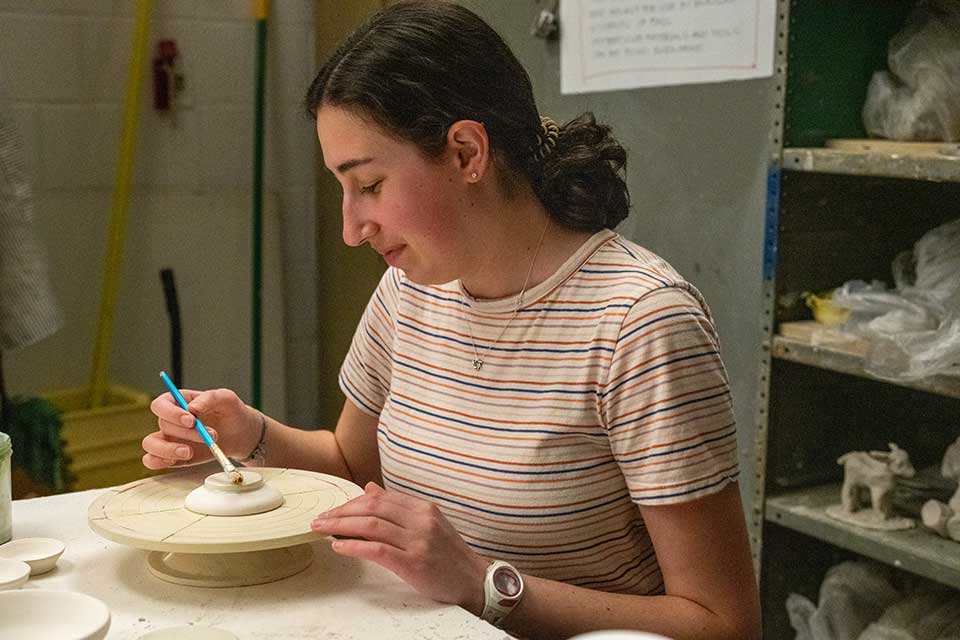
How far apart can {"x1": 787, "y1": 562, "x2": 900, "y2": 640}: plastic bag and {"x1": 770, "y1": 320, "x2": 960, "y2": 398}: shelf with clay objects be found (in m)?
0.40

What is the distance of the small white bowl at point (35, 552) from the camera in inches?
45.1

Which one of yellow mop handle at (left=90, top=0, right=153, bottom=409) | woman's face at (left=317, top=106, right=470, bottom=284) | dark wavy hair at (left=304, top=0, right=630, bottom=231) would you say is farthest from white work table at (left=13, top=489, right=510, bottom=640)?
yellow mop handle at (left=90, top=0, right=153, bottom=409)

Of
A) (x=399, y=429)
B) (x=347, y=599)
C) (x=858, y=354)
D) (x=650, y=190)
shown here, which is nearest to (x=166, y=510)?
(x=347, y=599)

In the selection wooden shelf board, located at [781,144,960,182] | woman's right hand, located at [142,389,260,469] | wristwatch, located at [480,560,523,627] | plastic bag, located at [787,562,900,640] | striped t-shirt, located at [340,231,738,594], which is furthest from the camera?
plastic bag, located at [787,562,900,640]

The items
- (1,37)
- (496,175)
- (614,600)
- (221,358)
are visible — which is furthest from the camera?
(221,358)

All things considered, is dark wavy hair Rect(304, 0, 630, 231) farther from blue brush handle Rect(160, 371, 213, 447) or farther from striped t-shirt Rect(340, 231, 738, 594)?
blue brush handle Rect(160, 371, 213, 447)

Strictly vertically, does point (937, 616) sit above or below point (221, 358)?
below

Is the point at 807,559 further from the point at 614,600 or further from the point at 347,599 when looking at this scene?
the point at 347,599

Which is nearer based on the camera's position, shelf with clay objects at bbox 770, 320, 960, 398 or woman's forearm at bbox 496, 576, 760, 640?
woman's forearm at bbox 496, 576, 760, 640

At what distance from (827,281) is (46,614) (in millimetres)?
1530

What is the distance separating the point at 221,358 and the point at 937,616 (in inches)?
78.2

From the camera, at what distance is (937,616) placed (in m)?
1.93

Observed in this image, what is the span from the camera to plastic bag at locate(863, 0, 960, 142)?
1.83 m

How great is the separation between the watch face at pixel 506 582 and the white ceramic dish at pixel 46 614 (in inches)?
15.3
